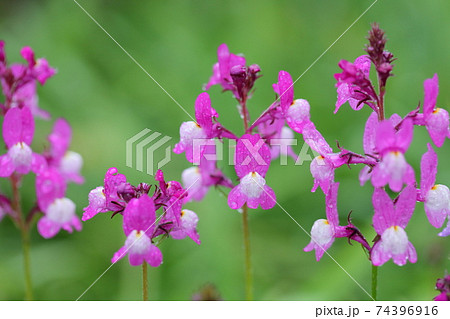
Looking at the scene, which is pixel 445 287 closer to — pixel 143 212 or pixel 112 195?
pixel 143 212

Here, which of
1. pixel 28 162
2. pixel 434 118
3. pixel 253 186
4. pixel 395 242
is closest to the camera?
pixel 395 242

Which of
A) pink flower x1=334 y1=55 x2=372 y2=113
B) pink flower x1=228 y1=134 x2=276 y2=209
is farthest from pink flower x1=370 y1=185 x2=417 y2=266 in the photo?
pink flower x1=228 y1=134 x2=276 y2=209

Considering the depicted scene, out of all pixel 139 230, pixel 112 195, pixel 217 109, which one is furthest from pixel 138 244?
pixel 217 109

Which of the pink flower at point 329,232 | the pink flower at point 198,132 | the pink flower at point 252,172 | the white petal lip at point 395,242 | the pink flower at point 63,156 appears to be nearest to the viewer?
the white petal lip at point 395,242

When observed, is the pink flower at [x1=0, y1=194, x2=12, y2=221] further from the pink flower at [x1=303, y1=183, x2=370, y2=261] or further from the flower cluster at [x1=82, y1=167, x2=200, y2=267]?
the pink flower at [x1=303, y1=183, x2=370, y2=261]

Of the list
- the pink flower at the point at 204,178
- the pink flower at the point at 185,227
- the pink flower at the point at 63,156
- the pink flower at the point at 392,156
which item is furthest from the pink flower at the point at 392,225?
the pink flower at the point at 63,156

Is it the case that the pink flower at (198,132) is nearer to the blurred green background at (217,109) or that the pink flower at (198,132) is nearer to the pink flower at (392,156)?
the pink flower at (392,156)
